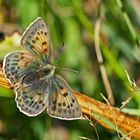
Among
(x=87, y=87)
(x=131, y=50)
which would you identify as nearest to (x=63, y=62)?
(x=87, y=87)

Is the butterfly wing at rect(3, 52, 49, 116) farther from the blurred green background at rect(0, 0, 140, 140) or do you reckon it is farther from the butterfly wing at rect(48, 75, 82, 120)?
the blurred green background at rect(0, 0, 140, 140)

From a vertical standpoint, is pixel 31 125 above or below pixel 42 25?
below

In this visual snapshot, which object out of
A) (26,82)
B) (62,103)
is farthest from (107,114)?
(26,82)

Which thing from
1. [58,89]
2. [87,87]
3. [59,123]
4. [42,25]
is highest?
[42,25]

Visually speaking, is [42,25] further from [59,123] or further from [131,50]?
[59,123]

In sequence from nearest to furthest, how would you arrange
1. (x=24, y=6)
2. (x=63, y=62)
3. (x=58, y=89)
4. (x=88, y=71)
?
(x=58, y=89) < (x=24, y=6) < (x=63, y=62) < (x=88, y=71)

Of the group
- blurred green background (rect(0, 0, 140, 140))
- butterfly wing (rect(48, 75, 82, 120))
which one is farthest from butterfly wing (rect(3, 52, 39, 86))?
blurred green background (rect(0, 0, 140, 140))
